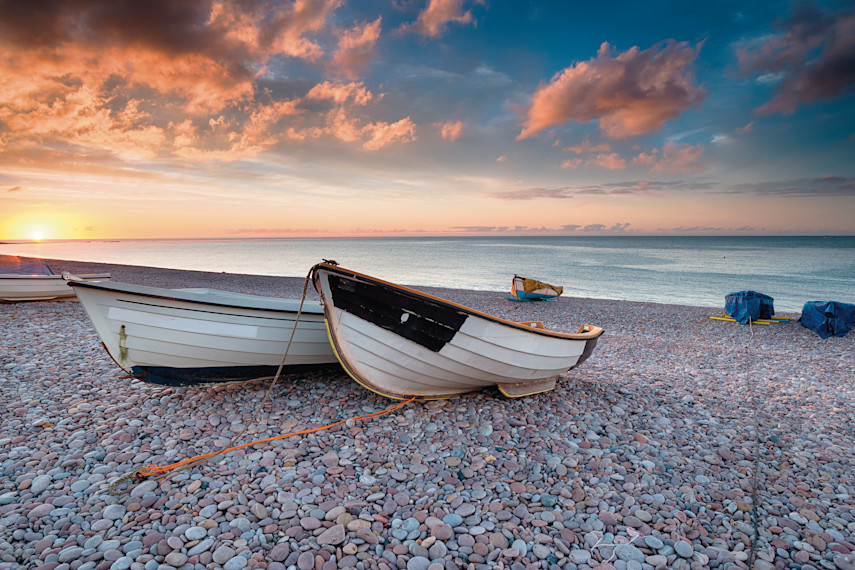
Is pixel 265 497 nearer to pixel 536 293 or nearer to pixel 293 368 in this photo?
pixel 293 368

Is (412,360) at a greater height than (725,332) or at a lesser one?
greater

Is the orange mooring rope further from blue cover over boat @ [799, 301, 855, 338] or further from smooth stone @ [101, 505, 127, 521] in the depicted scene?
blue cover over boat @ [799, 301, 855, 338]

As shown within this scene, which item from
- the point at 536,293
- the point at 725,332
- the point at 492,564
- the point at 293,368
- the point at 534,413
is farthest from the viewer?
the point at 536,293

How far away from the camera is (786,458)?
4465mm

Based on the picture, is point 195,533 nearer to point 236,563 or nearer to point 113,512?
point 236,563

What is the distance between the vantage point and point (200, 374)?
5.46m

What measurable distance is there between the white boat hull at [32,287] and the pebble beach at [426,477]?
6443mm

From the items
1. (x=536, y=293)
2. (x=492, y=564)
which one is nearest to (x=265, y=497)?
(x=492, y=564)

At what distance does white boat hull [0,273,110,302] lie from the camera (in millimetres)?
→ 11531

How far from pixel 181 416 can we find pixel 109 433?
2.32 feet

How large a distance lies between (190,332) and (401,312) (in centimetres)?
272

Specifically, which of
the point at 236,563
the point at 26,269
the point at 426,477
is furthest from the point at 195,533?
the point at 26,269

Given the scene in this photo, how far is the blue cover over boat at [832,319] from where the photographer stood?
37.4 feet

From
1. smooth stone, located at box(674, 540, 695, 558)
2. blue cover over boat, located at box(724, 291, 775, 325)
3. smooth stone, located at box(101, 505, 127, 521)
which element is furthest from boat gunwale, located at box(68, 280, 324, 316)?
blue cover over boat, located at box(724, 291, 775, 325)
